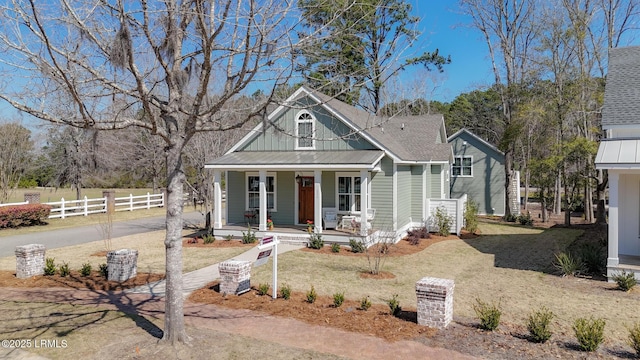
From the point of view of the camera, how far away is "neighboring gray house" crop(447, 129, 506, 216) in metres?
26.7

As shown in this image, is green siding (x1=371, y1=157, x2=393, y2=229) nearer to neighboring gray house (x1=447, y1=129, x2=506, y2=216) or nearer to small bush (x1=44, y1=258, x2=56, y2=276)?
small bush (x1=44, y1=258, x2=56, y2=276)

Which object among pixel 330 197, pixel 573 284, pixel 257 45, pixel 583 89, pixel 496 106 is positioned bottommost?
pixel 573 284

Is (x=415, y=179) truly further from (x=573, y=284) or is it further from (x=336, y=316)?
(x=336, y=316)

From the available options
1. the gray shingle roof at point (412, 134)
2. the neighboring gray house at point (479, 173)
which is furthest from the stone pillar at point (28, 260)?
the neighboring gray house at point (479, 173)

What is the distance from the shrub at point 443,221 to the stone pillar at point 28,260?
1487 centimetres

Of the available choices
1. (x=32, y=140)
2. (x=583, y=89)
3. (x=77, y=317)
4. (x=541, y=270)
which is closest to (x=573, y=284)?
(x=541, y=270)

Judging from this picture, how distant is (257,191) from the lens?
61.5 ft

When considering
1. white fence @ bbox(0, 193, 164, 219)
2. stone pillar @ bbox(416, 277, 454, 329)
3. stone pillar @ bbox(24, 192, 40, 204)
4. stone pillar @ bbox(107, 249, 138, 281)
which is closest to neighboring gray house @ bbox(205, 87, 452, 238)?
stone pillar @ bbox(107, 249, 138, 281)

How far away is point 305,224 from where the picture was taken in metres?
18.0

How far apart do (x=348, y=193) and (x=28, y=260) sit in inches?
427

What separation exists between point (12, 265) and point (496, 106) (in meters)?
→ 49.0

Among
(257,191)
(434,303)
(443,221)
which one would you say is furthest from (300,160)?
(434,303)

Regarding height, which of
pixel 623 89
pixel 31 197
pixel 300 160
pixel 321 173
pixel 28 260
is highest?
pixel 623 89

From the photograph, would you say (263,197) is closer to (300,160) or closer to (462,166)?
(300,160)
